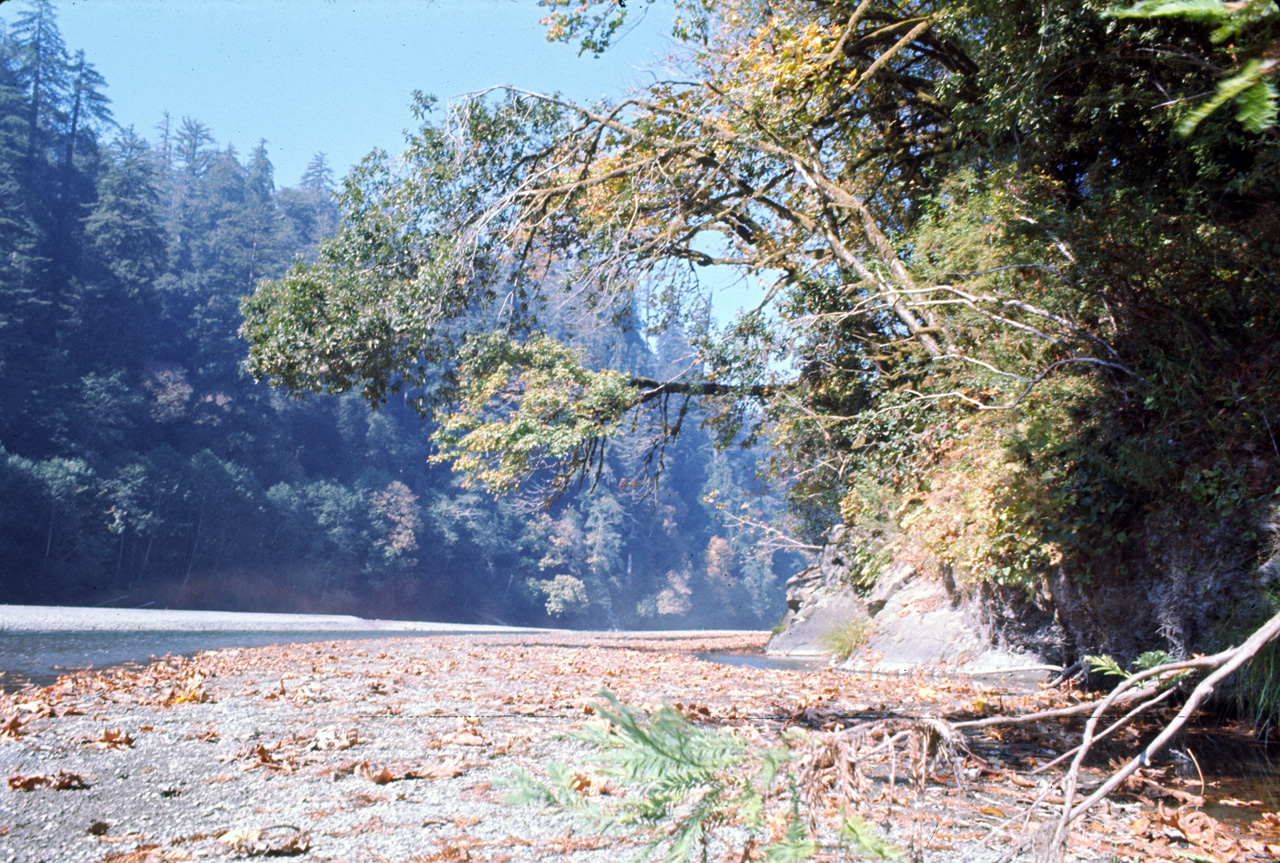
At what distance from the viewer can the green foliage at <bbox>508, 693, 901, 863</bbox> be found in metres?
1.20

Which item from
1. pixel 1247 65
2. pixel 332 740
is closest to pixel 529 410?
pixel 332 740

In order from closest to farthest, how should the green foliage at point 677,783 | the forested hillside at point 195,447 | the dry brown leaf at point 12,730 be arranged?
the green foliage at point 677,783 → the dry brown leaf at point 12,730 → the forested hillside at point 195,447

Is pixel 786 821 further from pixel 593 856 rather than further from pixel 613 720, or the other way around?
pixel 593 856

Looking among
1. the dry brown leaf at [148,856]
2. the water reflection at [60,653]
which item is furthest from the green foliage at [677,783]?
the water reflection at [60,653]

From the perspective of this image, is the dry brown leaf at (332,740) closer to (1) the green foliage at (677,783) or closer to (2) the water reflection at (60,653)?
(1) the green foliage at (677,783)

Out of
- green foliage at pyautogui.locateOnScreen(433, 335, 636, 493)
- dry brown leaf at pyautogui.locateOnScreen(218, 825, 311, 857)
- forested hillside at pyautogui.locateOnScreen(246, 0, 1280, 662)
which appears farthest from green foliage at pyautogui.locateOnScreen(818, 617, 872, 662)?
dry brown leaf at pyautogui.locateOnScreen(218, 825, 311, 857)

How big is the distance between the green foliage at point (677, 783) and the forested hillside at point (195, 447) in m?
18.3

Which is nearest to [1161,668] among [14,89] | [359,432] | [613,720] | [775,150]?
[613,720]

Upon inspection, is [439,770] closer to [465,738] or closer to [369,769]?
[369,769]

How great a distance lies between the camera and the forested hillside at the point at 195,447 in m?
30.4

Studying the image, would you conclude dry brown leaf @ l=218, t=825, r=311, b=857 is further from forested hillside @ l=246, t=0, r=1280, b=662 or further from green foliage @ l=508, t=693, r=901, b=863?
forested hillside @ l=246, t=0, r=1280, b=662

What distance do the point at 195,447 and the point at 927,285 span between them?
3899 centimetres

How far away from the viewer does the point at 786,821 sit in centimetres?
127

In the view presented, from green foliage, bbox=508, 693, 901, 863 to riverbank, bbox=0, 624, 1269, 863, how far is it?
0.12m
